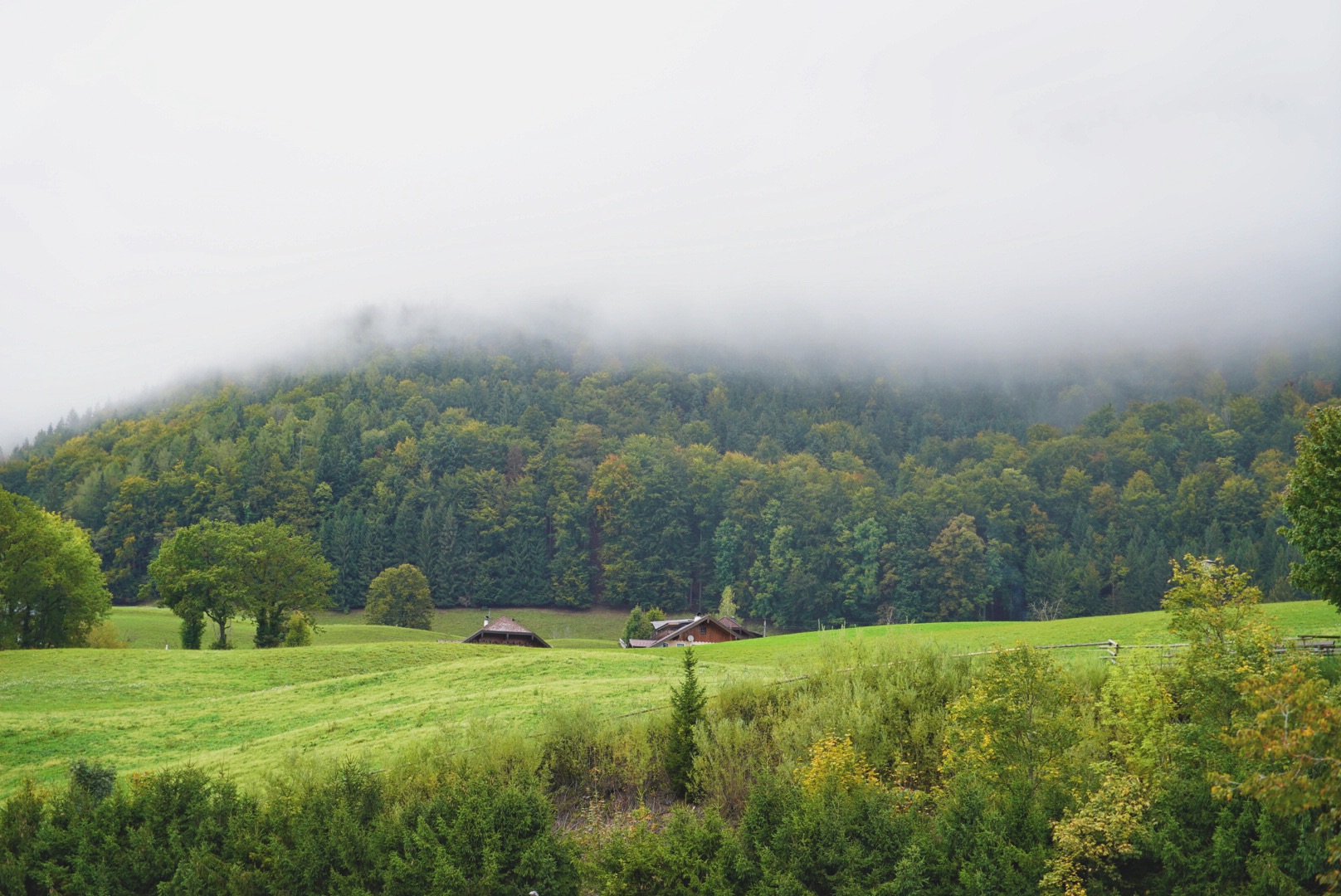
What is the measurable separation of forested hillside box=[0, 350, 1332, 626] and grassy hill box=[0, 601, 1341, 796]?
51.5 metres

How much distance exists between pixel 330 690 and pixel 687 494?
97630 mm

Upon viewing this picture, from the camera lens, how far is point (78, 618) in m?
52.2

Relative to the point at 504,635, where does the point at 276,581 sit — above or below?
above

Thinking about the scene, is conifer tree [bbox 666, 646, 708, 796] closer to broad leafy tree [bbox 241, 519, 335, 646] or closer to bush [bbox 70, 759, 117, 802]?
bush [bbox 70, 759, 117, 802]

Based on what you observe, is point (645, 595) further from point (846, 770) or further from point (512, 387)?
point (846, 770)

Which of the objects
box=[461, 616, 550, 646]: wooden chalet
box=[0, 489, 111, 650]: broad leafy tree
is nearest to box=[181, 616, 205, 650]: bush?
box=[0, 489, 111, 650]: broad leafy tree

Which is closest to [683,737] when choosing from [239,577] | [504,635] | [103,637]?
[239,577]

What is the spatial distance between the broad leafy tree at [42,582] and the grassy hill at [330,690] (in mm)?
8648

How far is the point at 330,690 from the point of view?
104 feet

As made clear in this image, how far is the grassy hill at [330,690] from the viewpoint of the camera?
74.3 ft

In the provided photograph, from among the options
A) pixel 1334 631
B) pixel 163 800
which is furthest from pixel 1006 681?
pixel 1334 631

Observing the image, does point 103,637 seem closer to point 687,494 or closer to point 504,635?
point 504,635

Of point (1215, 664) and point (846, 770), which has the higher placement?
point (1215, 664)

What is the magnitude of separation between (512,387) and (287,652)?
127 meters
